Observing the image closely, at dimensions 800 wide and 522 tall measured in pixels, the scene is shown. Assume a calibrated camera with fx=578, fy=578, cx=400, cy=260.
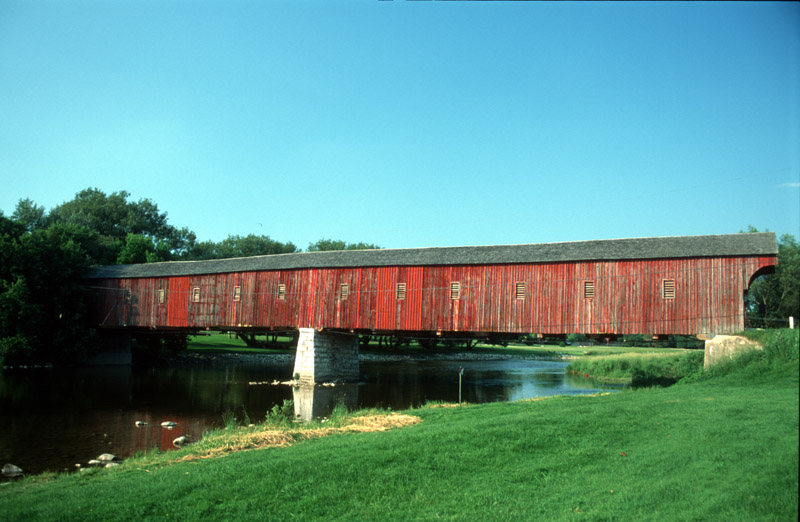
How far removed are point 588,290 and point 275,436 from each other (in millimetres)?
15527

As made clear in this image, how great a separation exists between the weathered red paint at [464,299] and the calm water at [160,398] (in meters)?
3.10

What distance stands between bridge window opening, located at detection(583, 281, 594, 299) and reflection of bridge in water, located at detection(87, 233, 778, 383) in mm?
41

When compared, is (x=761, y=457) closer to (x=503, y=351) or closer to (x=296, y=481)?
(x=296, y=481)

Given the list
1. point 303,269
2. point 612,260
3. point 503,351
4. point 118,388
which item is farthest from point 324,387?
point 503,351

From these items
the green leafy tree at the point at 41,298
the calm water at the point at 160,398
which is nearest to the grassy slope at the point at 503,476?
the calm water at the point at 160,398

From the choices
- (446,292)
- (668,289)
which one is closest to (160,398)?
(446,292)

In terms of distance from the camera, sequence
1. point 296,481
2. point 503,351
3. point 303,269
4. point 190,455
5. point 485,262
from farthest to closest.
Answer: point 503,351 < point 303,269 < point 485,262 < point 190,455 < point 296,481

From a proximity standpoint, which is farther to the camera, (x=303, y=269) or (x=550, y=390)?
(x=303, y=269)

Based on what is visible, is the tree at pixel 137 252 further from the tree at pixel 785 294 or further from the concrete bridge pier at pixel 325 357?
the tree at pixel 785 294

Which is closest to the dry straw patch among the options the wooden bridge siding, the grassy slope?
the grassy slope

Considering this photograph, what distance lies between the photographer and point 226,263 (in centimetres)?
3328

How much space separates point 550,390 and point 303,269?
13.5 meters

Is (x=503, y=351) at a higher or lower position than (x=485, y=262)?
lower

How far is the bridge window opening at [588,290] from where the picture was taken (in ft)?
76.0
